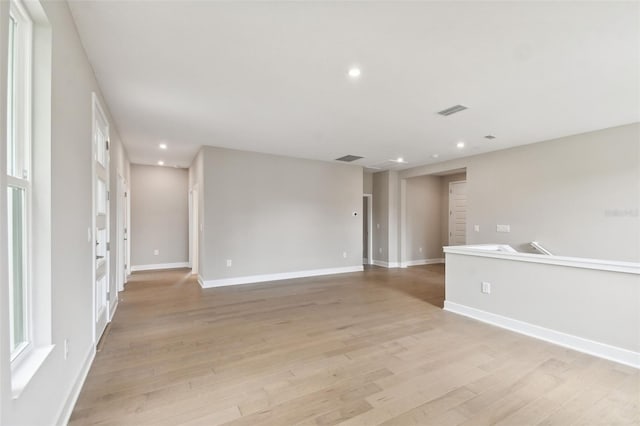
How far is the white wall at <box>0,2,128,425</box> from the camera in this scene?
1.29m

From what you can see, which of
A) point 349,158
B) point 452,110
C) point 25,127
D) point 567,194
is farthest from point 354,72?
point 567,194

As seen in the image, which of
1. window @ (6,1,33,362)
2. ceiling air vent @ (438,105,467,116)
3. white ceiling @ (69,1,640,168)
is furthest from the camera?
ceiling air vent @ (438,105,467,116)

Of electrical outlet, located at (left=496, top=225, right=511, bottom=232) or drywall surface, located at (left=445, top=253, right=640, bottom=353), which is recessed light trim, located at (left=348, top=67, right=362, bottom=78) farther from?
electrical outlet, located at (left=496, top=225, right=511, bottom=232)

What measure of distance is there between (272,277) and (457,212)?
552 centimetres

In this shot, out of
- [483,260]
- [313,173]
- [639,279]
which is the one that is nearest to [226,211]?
[313,173]

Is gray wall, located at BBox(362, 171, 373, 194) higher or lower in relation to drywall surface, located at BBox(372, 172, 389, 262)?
higher

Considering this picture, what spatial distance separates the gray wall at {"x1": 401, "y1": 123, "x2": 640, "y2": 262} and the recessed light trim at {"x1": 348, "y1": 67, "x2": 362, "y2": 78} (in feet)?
13.3

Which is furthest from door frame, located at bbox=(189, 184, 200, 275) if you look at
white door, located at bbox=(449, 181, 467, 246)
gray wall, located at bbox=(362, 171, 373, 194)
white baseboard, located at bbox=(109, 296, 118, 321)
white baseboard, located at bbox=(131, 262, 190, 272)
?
white door, located at bbox=(449, 181, 467, 246)

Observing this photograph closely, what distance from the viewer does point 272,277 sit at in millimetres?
6000

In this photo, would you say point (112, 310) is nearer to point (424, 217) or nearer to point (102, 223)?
point (102, 223)

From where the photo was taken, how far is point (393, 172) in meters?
7.85

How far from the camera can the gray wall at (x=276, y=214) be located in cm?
543

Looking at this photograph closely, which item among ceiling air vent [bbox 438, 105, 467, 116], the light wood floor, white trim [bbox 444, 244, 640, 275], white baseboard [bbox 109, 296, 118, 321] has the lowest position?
the light wood floor

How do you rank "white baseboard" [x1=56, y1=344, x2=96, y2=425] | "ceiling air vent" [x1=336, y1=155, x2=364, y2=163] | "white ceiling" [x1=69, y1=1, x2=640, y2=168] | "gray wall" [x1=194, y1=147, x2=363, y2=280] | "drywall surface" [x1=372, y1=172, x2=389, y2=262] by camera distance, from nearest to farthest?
"white baseboard" [x1=56, y1=344, x2=96, y2=425], "white ceiling" [x1=69, y1=1, x2=640, y2=168], "gray wall" [x1=194, y1=147, x2=363, y2=280], "ceiling air vent" [x1=336, y1=155, x2=364, y2=163], "drywall surface" [x1=372, y1=172, x2=389, y2=262]
